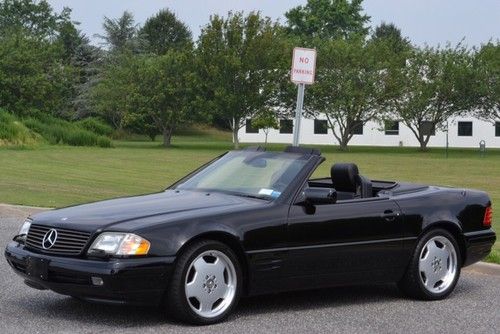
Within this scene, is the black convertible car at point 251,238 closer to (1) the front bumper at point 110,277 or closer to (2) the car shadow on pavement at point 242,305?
(1) the front bumper at point 110,277

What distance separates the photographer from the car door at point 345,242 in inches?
279

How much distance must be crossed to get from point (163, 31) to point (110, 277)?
9909 cm

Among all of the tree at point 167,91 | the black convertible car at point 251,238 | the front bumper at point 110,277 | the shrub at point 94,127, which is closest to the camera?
the front bumper at point 110,277

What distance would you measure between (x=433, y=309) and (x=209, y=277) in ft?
6.94

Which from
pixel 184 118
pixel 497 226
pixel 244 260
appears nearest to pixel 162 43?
pixel 184 118

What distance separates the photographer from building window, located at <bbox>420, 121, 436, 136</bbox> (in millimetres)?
61062

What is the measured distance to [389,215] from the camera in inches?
302

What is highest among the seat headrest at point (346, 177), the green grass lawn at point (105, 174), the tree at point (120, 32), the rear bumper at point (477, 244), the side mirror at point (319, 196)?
the tree at point (120, 32)

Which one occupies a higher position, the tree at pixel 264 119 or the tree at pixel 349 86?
the tree at pixel 349 86

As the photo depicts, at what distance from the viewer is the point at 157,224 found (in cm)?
645

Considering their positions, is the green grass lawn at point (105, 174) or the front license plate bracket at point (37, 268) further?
the green grass lawn at point (105, 174)

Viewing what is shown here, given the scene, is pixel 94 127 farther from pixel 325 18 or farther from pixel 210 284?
pixel 325 18

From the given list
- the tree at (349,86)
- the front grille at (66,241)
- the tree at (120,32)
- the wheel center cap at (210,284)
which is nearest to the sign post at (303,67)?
the wheel center cap at (210,284)

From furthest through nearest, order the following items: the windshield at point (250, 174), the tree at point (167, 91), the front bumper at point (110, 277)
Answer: the tree at point (167, 91)
the windshield at point (250, 174)
the front bumper at point (110, 277)
